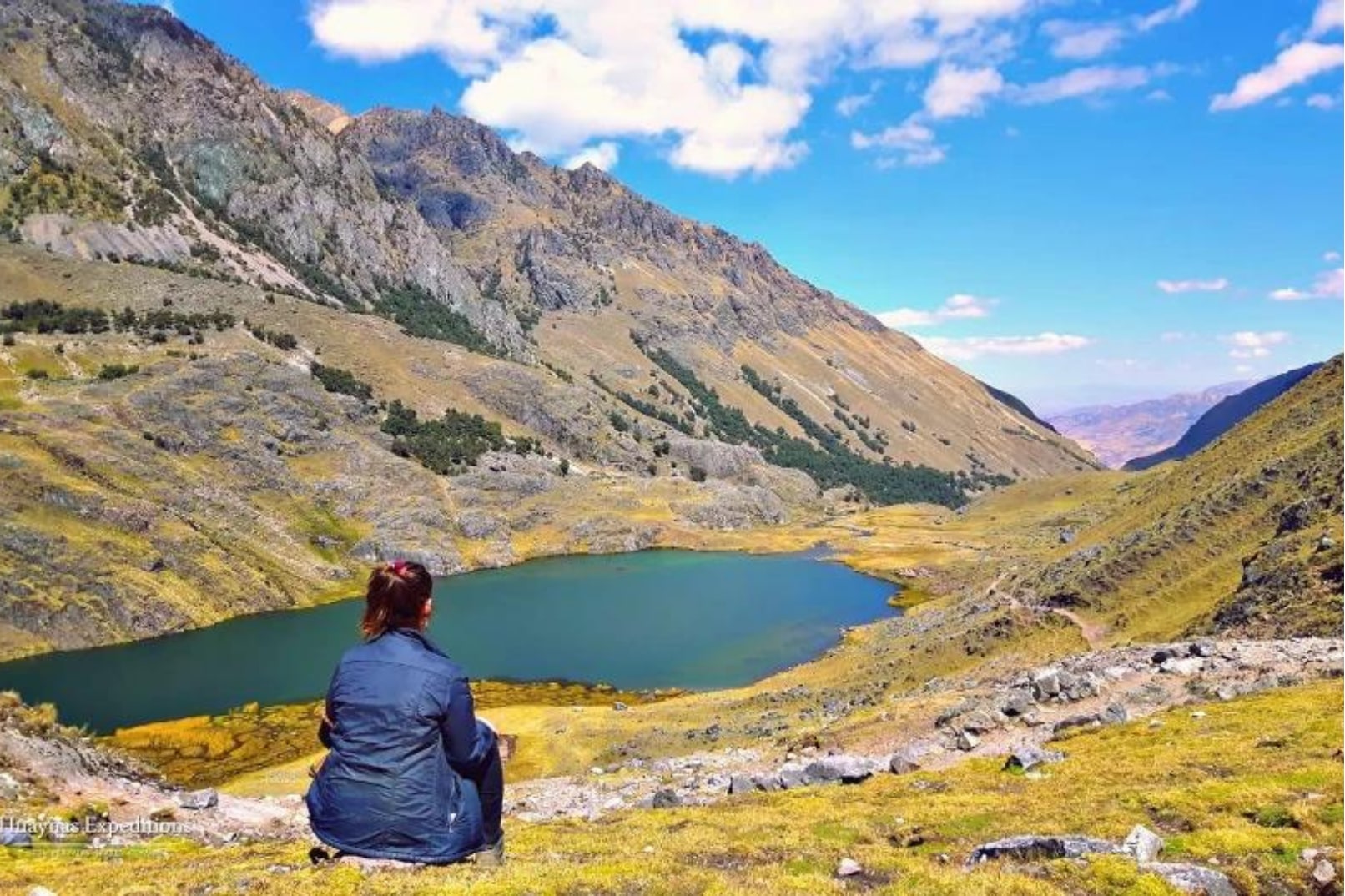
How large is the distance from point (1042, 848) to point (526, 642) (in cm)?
10337

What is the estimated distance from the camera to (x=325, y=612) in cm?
13662

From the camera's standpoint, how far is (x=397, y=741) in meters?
10.3

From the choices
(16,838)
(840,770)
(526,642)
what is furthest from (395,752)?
(526,642)

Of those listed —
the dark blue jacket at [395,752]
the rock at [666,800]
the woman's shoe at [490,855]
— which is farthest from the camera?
the rock at [666,800]

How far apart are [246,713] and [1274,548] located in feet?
293

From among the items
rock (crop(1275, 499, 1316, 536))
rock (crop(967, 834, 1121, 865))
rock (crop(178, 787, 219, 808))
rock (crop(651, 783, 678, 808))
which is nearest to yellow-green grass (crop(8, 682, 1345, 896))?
rock (crop(967, 834, 1121, 865))

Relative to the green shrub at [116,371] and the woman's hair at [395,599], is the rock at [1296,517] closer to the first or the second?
the woman's hair at [395,599]

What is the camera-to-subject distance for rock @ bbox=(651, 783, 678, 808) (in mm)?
35219

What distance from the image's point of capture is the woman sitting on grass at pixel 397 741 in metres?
10.3

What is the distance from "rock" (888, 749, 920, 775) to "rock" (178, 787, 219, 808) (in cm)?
3042

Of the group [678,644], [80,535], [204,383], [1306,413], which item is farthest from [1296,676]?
[204,383]

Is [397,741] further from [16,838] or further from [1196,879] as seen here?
[16,838]

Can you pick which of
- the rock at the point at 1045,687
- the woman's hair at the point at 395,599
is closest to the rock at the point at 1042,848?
the woman's hair at the point at 395,599

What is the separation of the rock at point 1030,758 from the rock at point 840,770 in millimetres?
5884
